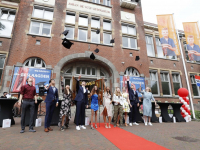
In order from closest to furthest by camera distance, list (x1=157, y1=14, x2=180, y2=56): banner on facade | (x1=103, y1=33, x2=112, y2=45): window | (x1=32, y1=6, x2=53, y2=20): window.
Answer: (x1=157, y1=14, x2=180, y2=56): banner on facade → (x1=32, y1=6, x2=53, y2=20): window → (x1=103, y1=33, x2=112, y2=45): window

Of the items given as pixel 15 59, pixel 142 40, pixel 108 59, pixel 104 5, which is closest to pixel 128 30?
pixel 142 40

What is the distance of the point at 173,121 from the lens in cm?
705

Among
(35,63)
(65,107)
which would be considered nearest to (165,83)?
(65,107)

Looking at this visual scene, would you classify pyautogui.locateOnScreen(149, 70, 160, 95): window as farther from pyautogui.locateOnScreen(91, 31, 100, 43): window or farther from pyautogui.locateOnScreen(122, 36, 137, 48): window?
pyautogui.locateOnScreen(91, 31, 100, 43): window

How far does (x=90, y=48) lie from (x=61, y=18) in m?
3.95

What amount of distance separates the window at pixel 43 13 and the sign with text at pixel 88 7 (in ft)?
6.33

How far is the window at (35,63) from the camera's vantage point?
9.70m

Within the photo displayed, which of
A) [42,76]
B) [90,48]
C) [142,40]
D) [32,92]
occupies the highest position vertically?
[142,40]

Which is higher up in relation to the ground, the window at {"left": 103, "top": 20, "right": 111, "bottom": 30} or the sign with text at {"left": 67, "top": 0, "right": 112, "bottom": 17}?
the sign with text at {"left": 67, "top": 0, "right": 112, "bottom": 17}

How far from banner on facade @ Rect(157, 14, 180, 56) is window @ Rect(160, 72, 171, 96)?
163 inches

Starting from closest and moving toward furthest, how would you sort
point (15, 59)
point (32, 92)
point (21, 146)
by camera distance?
point (21, 146) < point (32, 92) < point (15, 59)

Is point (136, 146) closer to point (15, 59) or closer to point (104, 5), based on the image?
point (15, 59)

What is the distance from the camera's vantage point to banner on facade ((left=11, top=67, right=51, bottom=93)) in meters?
8.76

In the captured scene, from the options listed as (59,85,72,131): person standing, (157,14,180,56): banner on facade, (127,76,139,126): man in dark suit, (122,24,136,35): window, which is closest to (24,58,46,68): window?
(59,85,72,131): person standing
